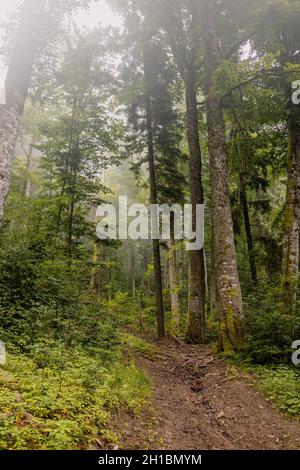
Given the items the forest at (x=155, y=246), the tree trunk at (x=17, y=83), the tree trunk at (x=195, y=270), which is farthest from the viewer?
the tree trunk at (x=195, y=270)

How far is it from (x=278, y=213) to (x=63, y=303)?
9143 millimetres

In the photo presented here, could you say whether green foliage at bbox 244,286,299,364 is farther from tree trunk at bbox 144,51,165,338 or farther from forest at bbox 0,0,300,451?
tree trunk at bbox 144,51,165,338

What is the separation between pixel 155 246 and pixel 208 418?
7997 millimetres

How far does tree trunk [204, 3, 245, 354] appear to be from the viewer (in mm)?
8102

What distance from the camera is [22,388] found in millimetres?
4258

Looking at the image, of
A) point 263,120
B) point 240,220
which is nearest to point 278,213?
point 240,220

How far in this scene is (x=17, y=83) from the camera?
7410 mm

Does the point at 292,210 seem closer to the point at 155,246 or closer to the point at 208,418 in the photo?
the point at 155,246

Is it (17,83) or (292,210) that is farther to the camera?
(292,210)

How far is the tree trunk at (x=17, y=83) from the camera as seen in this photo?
675 cm

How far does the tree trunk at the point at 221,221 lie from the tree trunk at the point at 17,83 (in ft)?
15.3

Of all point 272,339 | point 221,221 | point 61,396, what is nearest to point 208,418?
point 61,396

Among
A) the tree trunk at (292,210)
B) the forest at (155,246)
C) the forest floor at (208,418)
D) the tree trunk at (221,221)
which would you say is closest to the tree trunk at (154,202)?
the forest at (155,246)

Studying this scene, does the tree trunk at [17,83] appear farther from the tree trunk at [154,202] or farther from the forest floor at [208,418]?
the tree trunk at [154,202]
